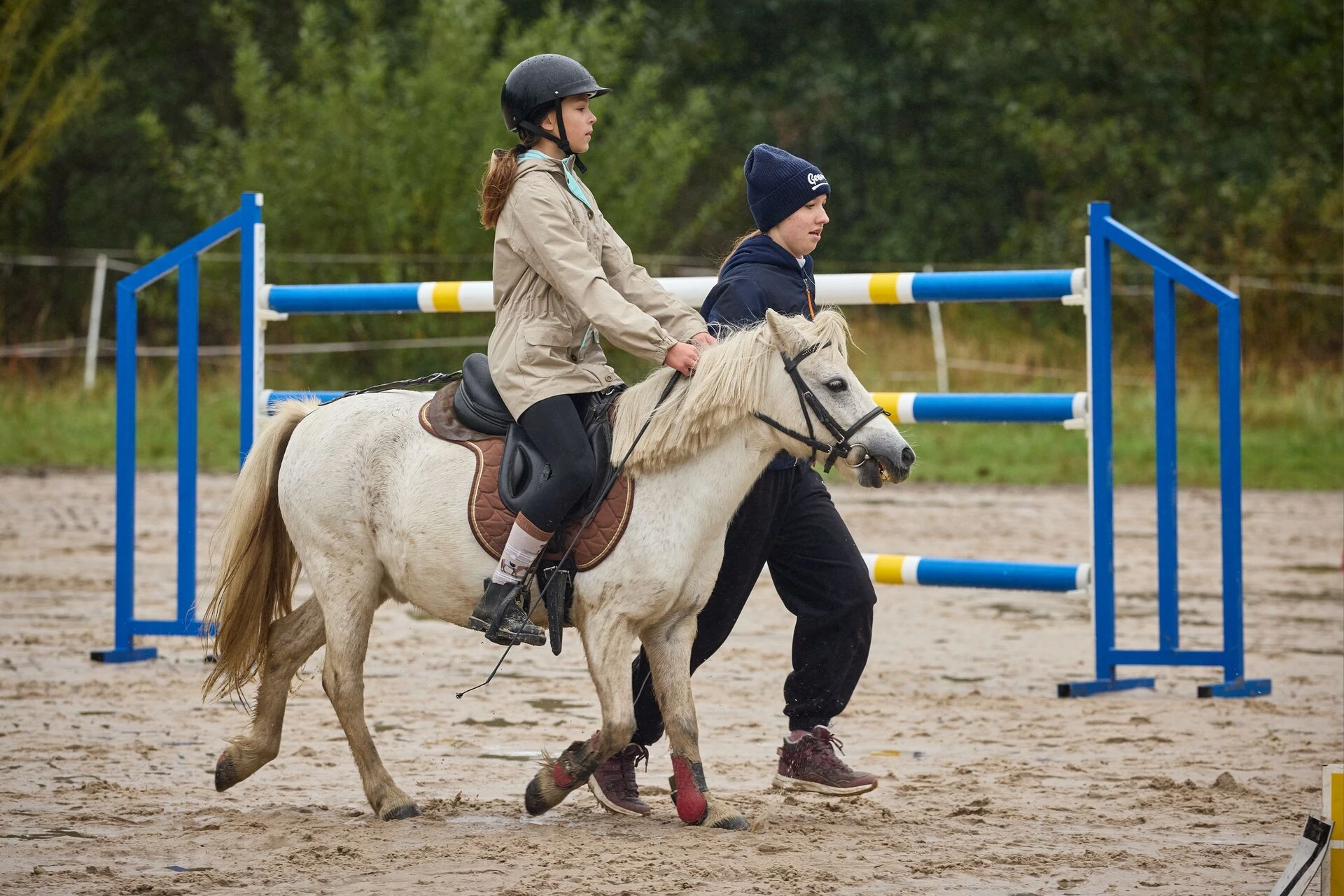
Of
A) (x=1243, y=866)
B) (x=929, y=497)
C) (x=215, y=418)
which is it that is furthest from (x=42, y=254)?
(x=1243, y=866)

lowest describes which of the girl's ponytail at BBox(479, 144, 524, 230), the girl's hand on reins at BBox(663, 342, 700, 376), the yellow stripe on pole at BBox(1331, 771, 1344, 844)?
the yellow stripe on pole at BBox(1331, 771, 1344, 844)

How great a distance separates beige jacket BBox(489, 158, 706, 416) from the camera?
4281 millimetres

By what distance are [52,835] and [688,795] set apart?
173 cm

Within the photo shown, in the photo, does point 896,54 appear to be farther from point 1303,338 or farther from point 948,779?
point 948,779

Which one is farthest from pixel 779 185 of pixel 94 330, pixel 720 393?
pixel 94 330

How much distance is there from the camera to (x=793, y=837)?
439 cm

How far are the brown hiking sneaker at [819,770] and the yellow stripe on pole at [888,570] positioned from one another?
1.70 meters

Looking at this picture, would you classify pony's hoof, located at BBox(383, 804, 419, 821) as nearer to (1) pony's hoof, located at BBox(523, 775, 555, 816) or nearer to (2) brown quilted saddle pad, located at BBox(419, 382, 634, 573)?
(1) pony's hoof, located at BBox(523, 775, 555, 816)

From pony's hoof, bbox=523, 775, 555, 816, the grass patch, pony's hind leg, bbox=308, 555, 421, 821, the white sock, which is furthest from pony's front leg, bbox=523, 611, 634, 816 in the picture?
the grass patch

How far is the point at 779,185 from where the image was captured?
473 cm

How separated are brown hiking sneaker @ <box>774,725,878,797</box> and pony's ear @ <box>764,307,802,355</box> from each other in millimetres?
1231

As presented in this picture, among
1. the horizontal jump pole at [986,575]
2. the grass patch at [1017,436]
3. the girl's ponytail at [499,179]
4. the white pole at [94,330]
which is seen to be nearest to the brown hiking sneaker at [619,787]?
the girl's ponytail at [499,179]

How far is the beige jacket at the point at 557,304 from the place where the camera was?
14.0ft

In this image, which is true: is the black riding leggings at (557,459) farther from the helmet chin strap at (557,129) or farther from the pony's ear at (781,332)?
the helmet chin strap at (557,129)
